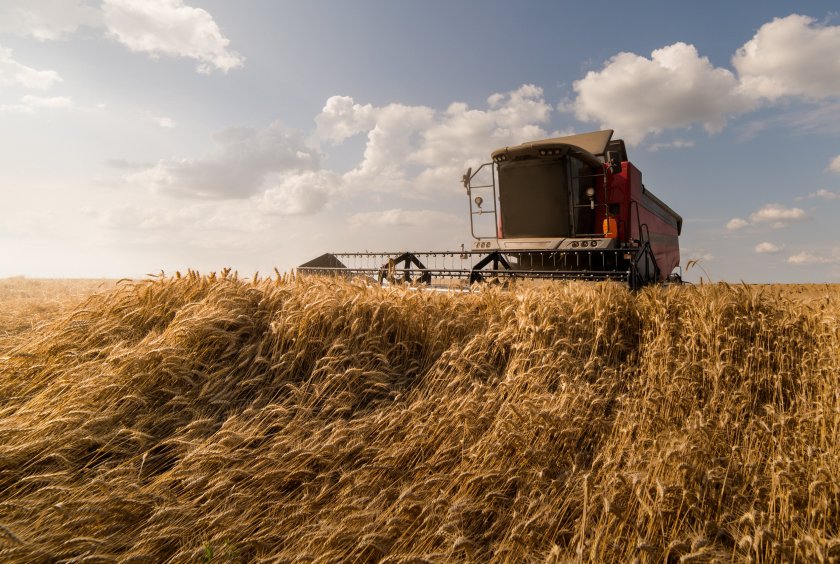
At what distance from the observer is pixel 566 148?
8.33 metres

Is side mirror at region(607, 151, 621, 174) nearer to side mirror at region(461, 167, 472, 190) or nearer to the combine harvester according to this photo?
the combine harvester

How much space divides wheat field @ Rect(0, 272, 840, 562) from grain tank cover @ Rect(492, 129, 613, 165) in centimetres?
392

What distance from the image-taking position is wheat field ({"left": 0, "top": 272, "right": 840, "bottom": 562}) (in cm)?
253

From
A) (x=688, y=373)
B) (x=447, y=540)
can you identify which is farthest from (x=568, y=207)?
(x=447, y=540)

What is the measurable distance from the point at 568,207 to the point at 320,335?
6.07 meters

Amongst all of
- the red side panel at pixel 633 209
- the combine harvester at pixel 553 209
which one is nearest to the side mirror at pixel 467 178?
the combine harvester at pixel 553 209

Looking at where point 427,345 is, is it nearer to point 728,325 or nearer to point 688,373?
point 688,373

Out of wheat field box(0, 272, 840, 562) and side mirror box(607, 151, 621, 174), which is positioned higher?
side mirror box(607, 151, 621, 174)

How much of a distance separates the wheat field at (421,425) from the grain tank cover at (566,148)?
3922 mm

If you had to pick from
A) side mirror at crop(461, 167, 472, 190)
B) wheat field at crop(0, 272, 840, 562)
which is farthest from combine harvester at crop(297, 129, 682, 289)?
wheat field at crop(0, 272, 840, 562)

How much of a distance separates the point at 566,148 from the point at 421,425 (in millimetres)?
6688

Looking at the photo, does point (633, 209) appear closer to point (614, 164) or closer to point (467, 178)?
point (614, 164)

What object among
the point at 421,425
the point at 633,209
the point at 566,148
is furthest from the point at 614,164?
the point at 421,425

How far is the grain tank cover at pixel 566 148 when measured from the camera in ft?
27.3
